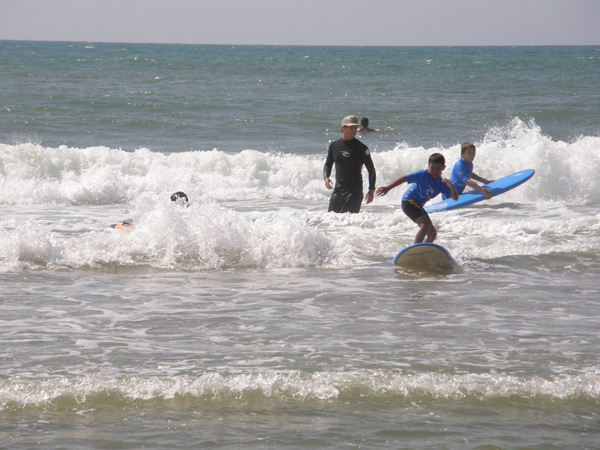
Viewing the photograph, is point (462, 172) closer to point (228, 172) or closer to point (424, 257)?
point (424, 257)

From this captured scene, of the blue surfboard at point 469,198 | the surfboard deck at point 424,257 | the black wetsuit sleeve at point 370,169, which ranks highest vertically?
the black wetsuit sleeve at point 370,169

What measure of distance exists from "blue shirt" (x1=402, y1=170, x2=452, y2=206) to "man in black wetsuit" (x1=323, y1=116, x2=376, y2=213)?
510mm

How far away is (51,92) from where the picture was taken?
91.2 feet

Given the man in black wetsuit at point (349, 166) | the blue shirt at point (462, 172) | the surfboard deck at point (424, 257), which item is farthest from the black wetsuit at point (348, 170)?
the blue shirt at point (462, 172)

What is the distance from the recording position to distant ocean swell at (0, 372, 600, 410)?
425 centimetres

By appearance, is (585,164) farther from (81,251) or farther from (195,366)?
(195,366)

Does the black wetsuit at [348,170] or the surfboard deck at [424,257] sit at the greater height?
the black wetsuit at [348,170]

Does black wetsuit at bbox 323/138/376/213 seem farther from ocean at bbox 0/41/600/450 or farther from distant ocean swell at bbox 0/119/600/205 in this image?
distant ocean swell at bbox 0/119/600/205

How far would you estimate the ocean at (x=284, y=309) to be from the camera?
4.03 m

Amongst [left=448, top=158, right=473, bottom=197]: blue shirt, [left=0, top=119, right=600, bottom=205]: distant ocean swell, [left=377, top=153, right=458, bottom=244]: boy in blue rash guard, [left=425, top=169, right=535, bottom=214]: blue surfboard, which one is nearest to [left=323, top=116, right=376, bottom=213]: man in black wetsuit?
[left=377, top=153, right=458, bottom=244]: boy in blue rash guard

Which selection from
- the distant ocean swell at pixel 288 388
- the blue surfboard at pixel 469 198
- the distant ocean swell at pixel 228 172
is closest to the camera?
the distant ocean swell at pixel 288 388

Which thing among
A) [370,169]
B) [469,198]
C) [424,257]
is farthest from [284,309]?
[469,198]

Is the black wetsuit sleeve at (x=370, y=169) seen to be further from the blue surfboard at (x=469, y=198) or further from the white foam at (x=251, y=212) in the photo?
the blue surfboard at (x=469, y=198)

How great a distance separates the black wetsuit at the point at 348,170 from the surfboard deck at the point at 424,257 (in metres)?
0.90
